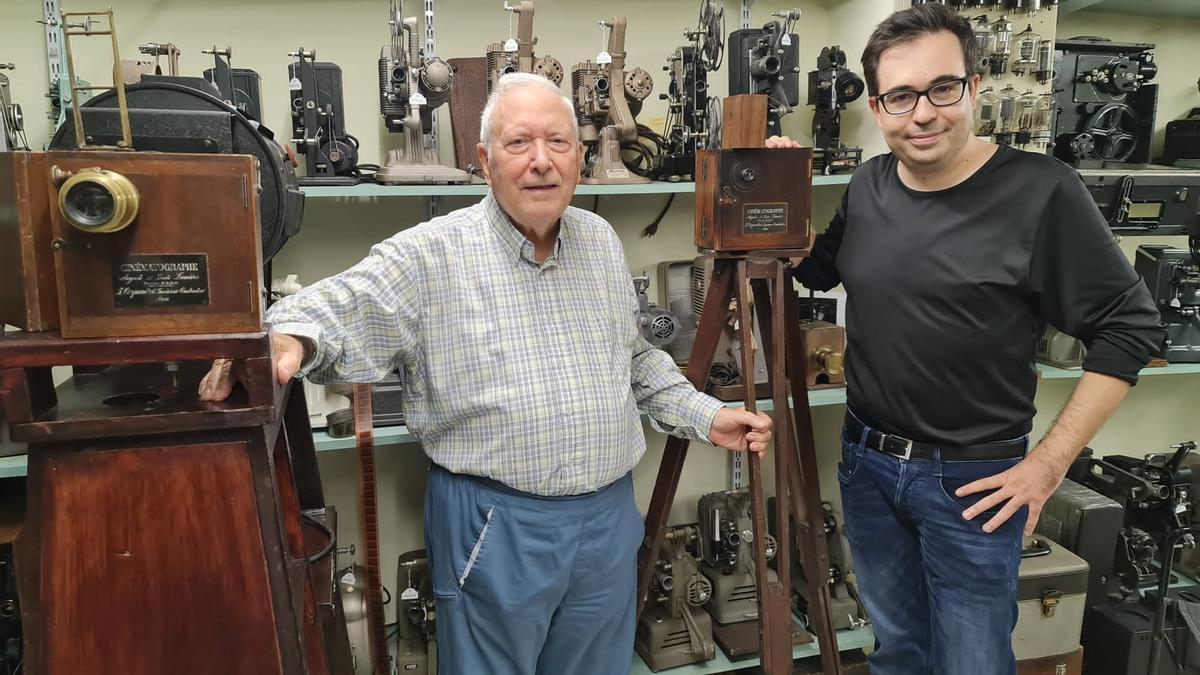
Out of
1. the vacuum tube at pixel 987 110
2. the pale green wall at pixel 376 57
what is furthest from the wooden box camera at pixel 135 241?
the vacuum tube at pixel 987 110

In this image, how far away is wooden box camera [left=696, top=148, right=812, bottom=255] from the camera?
1844 millimetres

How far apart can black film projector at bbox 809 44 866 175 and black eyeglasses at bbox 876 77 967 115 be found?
0.78m

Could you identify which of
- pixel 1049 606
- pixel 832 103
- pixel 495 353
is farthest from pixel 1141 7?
pixel 495 353

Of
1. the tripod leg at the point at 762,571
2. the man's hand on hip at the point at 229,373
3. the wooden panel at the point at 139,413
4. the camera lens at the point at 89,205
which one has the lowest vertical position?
the tripod leg at the point at 762,571

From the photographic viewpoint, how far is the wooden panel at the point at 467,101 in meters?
2.33

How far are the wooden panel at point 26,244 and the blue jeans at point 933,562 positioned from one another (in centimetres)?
164

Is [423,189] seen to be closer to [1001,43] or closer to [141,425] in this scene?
[141,425]

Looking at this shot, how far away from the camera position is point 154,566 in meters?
0.98

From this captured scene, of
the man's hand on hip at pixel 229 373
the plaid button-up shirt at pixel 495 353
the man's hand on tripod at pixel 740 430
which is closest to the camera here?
the man's hand on hip at pixel 229 373

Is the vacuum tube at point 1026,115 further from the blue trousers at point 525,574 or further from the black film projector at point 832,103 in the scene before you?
the blue trousers at point 525,574

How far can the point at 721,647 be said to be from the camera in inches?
99.0

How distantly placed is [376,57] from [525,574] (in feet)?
5.50

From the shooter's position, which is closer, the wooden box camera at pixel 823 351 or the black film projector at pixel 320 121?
the black film projector at pixel 320 121

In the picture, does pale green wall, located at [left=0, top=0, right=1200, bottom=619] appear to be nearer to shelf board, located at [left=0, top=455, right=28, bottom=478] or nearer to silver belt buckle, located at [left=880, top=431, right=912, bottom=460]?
shelf board, located at [left=0, top=455, right=28, bottom=478]
